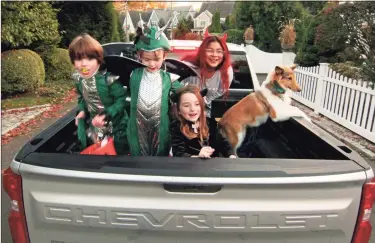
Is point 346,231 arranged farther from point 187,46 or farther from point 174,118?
point 187,46

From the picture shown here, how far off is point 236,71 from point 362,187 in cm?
308

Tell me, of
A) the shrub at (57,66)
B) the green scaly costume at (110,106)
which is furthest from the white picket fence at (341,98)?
the shrub at (57,66)

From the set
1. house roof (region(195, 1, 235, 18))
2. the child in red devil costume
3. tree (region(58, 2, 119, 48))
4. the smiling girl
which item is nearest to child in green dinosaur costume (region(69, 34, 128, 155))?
the smiling girl

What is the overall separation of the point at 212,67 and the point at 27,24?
832cm

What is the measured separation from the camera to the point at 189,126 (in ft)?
7.28

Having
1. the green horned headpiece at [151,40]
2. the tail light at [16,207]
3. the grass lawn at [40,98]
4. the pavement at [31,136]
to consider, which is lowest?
the grass lawn at [40,98]

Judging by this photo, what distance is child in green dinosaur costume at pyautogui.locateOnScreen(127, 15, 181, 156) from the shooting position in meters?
2.32

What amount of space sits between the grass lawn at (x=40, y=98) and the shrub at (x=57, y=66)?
84 centimetres

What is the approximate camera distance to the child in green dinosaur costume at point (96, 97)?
7.88 feet

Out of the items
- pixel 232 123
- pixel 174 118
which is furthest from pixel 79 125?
pixel 232 123

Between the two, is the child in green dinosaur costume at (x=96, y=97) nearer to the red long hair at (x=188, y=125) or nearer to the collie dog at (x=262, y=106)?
the red long hair at (x=188, y=125)

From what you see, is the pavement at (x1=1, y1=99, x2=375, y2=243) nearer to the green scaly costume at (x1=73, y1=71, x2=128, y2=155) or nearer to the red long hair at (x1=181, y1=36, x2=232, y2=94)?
the green scaly costume at (x1=73, y1=71, x2=128, y2=155)

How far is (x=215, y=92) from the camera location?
3.12 meters

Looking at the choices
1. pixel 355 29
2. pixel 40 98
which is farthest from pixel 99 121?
pixel 40 98
